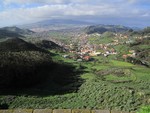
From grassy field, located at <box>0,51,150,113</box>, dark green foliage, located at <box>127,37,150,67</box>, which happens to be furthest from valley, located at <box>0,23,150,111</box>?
dark green foliage, located at <box>127,37,150,67</box>

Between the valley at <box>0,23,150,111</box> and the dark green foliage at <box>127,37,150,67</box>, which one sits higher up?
the valley at <box>0,23,150,111</box>

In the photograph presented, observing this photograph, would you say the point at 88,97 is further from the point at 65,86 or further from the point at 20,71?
the point at 20,71

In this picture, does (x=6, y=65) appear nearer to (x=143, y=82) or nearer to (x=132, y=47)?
(x=143, y=82)

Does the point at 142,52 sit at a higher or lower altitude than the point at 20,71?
lower

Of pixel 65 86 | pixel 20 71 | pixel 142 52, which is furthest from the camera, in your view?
pixel 142 52

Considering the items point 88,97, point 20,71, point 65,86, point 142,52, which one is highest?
point 20,71

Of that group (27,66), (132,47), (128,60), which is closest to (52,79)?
(27,66)

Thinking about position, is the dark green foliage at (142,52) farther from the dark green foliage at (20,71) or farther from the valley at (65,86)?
the dark green foliage at (20,71)

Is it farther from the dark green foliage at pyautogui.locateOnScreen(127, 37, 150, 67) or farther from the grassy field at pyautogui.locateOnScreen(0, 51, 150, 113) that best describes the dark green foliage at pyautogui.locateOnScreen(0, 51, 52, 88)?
the dark green foliage at pyautogui.locateOnScreen(127, 37, 150, 67)


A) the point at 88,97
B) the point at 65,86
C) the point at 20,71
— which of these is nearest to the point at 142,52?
the point at 65,86

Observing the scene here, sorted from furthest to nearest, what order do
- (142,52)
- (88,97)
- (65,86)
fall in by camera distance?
(142,52)
(65,86)
(88,97)

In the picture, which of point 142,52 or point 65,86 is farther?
point 142,52
